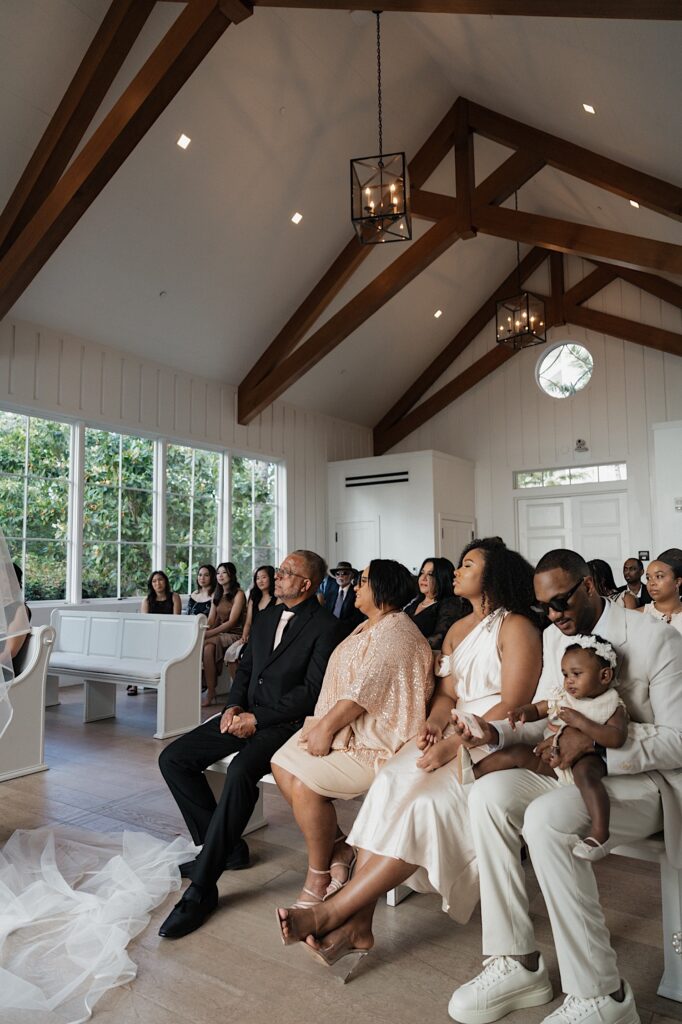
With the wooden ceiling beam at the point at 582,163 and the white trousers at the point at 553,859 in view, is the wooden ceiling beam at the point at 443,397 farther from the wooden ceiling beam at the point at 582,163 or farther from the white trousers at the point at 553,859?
the white trousers at the point at 553,859

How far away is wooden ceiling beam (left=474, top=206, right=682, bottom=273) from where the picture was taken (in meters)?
6.04

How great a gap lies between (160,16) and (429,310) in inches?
209

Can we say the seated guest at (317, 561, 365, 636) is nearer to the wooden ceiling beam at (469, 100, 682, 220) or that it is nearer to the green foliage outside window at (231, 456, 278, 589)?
the green foliage outside window at (231, 456, 278, 589)

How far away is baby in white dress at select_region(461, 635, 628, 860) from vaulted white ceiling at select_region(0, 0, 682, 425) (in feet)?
12.2

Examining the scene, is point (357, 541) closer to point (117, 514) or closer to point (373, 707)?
point (117, 514)

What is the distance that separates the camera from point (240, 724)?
9.11ft

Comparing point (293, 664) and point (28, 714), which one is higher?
point (293, 664)

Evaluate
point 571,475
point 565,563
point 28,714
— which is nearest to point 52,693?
point 28,714

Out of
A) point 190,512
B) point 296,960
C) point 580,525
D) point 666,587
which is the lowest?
point 296,960

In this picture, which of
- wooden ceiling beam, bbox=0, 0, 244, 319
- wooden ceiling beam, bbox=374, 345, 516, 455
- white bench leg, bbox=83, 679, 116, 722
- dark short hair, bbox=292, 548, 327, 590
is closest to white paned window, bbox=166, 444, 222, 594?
white bench leg, bbox=83, 679, 116, 722

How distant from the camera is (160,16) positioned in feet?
16.5

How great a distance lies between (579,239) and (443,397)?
4.37 metres

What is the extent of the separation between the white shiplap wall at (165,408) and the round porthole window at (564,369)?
293cm

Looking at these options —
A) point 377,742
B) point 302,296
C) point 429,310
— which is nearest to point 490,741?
point 377,742
